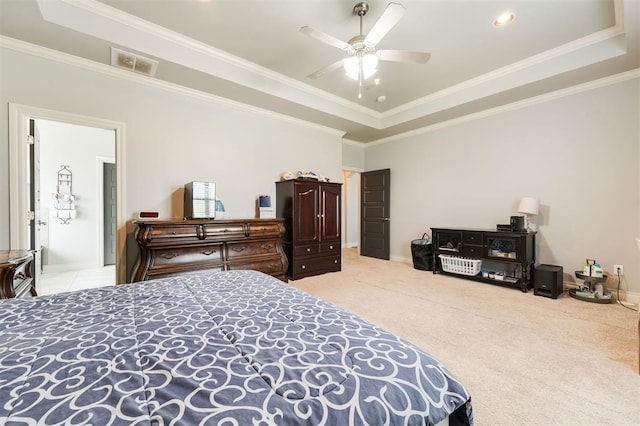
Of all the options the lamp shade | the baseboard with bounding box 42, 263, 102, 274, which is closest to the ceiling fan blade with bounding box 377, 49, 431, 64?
the lamp shade

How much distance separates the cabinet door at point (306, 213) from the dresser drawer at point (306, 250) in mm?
80

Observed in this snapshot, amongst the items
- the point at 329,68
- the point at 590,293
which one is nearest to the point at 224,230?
the point at 329,68

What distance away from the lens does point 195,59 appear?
317cm

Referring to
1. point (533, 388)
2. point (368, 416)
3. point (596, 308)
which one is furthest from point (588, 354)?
point (368, 416)

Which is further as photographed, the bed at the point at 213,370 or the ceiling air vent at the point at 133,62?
the ceiling air vent at the point at 133,62

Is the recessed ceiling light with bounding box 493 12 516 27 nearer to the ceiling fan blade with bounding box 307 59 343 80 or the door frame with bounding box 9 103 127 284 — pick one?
the ceiling fan blade with bounding box 307 59 343 80

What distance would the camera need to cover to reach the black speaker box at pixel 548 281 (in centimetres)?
336

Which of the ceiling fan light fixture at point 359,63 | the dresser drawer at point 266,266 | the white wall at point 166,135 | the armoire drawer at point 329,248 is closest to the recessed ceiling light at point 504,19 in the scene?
the ceiling fan light fixture at point 359,63

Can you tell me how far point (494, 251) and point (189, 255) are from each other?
4.19m

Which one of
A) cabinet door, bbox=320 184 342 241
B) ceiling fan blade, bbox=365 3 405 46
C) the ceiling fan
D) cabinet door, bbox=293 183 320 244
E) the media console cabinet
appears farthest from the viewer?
cabinet door, bbox=320 184 342 241

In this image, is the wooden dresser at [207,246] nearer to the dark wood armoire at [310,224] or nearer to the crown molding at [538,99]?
the dark wood armoire at [310,224]

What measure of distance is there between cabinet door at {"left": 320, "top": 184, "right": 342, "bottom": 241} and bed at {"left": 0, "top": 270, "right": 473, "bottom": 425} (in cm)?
339

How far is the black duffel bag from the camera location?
4.85 metres

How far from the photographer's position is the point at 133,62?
3.00 meters
